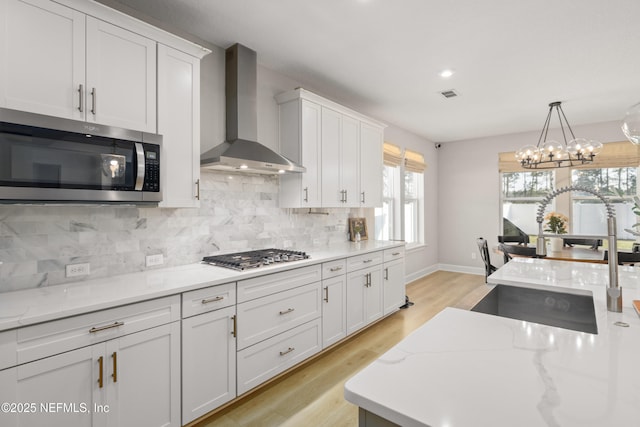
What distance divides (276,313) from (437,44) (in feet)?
8.30

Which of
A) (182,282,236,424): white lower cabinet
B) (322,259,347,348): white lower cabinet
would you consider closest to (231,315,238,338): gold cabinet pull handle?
(182,282,236,424): white lower cabinet

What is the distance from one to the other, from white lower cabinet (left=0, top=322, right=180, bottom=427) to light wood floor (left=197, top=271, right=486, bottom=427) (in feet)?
1.45

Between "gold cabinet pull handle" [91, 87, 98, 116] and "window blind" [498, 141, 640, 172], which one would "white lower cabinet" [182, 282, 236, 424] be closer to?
"gold cabinet pull handle" [91, 87, 98, 116]

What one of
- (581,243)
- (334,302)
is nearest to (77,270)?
(334,302)

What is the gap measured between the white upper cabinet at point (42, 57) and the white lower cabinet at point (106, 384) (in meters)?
1.21

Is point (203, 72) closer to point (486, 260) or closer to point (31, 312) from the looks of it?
point (31, 312)

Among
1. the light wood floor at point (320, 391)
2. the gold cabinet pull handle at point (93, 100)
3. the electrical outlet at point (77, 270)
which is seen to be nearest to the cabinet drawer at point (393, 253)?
the light wood floor at point (320, 391)

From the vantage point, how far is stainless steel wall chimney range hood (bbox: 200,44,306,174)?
260 cm

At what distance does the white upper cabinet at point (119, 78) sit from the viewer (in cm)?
180

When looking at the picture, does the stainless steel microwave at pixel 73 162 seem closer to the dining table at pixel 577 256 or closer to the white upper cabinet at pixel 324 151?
the white upper cabinet at pixel 324 151

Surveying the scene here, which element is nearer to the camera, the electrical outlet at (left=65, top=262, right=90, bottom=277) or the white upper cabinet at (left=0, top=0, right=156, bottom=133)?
the white upper cabinet at (left=0, top=0, right=156, bottom=133)

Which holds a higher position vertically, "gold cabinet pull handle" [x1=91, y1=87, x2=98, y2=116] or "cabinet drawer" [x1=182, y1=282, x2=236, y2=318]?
"gold cabinet pull handle" [x1=91, y1=87, x2=98, y2=116]

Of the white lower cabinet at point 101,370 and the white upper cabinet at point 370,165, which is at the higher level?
the white upper cabinet at point 370,165

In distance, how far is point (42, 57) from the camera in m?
1.64
